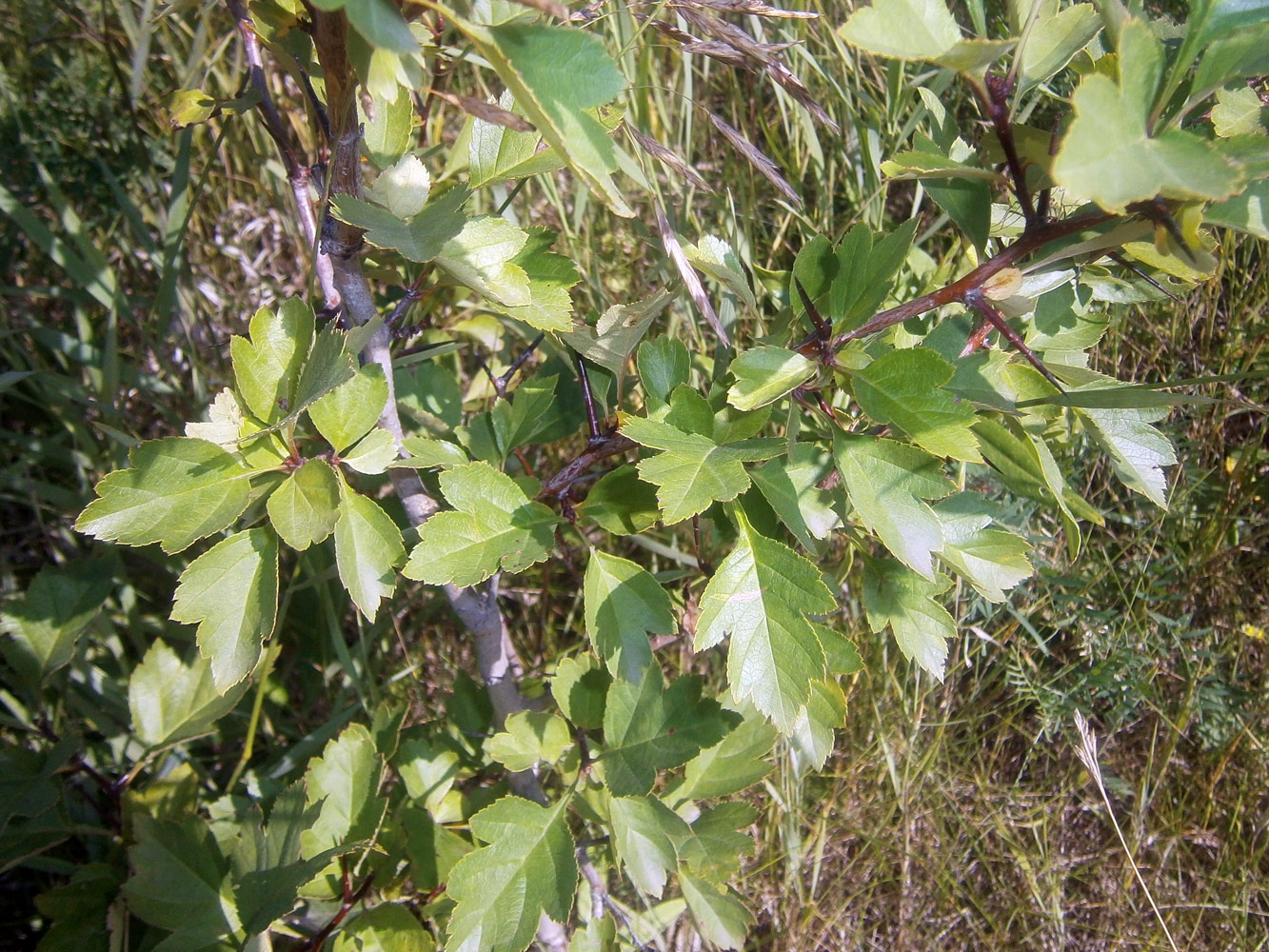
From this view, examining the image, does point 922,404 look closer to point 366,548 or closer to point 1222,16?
point 1222,16

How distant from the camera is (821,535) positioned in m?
0.98

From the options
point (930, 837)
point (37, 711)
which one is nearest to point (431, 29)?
point (37, 711)

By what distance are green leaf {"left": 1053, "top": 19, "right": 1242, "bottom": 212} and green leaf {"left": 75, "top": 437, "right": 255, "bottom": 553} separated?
830 mm

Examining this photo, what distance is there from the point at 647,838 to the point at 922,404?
0.74 meters

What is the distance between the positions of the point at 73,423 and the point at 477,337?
3.40 feet

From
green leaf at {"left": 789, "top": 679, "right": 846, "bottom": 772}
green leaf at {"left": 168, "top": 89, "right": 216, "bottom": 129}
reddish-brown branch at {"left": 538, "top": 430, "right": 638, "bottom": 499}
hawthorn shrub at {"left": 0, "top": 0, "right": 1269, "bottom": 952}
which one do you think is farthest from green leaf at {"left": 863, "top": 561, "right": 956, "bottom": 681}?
green leaf at {"left": 168, "top": 89, "right": 216, "bottom": 129}

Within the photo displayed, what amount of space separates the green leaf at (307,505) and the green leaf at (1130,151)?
728 millimetres

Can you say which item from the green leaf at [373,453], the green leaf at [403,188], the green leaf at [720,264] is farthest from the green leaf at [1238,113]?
the green leaf at [373,453]

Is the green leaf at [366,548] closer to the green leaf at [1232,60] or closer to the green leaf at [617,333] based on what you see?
the green leaf at [617,333]

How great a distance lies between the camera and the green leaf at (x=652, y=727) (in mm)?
1174

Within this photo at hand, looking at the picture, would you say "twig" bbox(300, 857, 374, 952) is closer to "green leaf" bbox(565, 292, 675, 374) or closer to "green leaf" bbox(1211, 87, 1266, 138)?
"green leaf" bbox(565, 292, 675, 374)

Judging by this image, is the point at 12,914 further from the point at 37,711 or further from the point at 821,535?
the point at 821,535

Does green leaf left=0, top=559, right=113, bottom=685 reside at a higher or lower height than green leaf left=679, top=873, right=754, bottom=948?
higher

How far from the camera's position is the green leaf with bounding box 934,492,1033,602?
102cm
